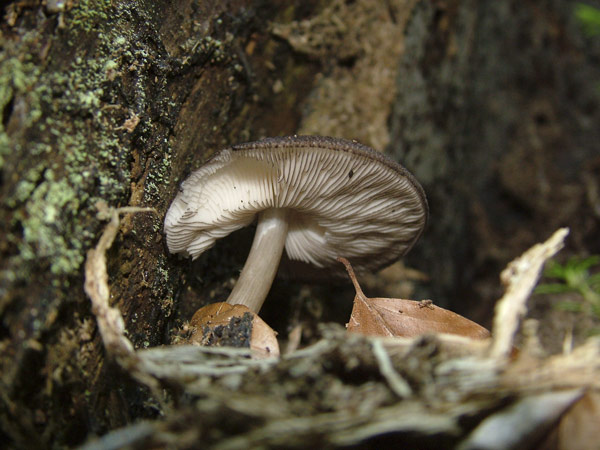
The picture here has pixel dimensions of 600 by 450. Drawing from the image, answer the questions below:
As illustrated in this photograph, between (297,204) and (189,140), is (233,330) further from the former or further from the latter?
(189,140)

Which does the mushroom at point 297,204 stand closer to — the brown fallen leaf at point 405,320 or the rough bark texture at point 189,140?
the rough bark texture at point 189,140

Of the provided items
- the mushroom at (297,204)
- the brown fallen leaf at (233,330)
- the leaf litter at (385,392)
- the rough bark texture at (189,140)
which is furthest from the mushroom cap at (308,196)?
the leaf litter at (385,392)

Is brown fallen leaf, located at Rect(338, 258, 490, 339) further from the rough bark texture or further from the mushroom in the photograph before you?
the rough bark texture

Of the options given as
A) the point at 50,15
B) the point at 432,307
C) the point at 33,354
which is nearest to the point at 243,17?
the point at 50,15

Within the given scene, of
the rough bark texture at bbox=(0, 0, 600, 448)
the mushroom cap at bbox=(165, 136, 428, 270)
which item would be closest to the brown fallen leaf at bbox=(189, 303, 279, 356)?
the rough bark texture at bbox=(0, 0, 600, 448)

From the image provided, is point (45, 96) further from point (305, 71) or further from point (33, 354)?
point (305, 71)
